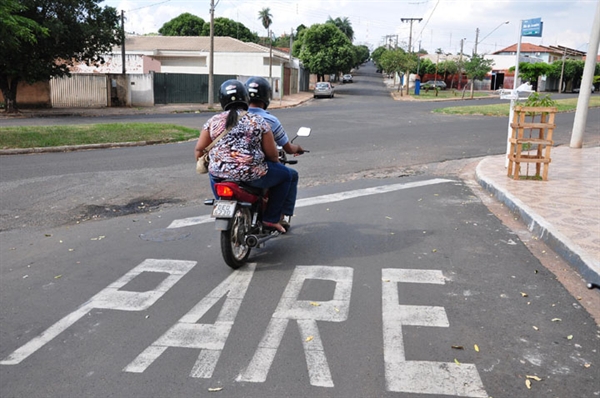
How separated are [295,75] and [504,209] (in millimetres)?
50773

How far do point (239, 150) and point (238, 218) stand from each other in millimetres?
648

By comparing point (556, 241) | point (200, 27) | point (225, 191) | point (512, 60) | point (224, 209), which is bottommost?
point (556, 241)

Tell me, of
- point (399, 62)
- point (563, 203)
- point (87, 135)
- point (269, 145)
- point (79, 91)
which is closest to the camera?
point (269, 145)

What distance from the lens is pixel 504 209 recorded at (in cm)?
805

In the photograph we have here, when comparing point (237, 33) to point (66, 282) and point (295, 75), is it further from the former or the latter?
point (66, 282)

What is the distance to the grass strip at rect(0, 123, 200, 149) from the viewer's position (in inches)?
585

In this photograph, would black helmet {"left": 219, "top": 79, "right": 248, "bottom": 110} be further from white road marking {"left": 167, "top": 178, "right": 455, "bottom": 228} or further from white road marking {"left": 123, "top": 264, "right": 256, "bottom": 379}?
white road marking {"left": 167, "top": 178, "right": 455, "bottom": 228}

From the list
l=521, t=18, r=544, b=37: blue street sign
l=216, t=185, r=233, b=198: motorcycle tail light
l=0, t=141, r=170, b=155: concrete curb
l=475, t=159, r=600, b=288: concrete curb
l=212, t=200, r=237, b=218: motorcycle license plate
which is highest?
l=521, t=18, r=544, b=37: blue street sign

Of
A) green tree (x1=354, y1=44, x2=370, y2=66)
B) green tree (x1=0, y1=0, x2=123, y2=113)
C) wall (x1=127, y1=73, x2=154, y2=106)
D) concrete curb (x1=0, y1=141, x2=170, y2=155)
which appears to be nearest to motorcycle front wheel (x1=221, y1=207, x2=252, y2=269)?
concrete curb (x1=0, y1=141, x2=170, y2=155)

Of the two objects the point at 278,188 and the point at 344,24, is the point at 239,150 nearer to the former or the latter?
the point at 278,188

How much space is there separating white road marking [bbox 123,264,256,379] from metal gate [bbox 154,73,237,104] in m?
33.3

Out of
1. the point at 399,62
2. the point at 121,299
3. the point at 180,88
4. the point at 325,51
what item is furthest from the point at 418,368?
the point at 325,51

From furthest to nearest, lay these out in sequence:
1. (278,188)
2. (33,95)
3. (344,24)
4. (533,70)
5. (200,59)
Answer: (344,24), (533,70), (200,59), (33,95), (278,188)

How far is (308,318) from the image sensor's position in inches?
169
